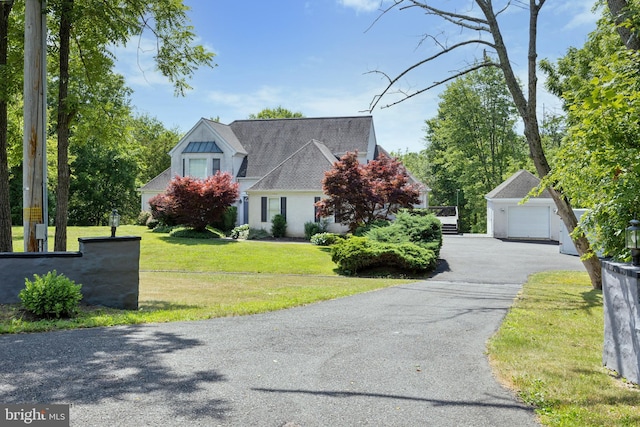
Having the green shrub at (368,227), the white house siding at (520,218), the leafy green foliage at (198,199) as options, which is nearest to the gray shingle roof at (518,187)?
the white house siding at (520,218)

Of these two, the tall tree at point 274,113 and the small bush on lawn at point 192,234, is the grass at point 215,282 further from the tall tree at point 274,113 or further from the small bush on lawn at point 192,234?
the tall tree at point 274,113

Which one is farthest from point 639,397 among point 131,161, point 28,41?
point 131,161

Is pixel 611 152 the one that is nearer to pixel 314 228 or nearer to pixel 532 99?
pixel 532 99

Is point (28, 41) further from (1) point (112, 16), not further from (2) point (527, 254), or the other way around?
(2) point (527, 254)

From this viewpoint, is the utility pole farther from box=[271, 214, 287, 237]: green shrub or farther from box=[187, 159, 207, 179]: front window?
box=[187, 159, 207, 179]: front window

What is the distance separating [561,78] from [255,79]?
58.5ft

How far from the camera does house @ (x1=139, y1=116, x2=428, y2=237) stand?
27969 millimetres

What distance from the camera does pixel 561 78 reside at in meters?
27.6

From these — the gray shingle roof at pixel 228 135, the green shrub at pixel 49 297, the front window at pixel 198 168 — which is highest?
the gray shingle roof at pixel 228 135

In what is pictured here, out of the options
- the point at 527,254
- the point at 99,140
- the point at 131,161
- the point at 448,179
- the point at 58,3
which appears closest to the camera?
the point at 58,3

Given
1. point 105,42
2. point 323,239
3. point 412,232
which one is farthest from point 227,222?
point 105,42

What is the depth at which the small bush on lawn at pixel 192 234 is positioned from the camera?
2628 centimetres

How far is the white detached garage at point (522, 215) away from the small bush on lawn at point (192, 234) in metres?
17.3

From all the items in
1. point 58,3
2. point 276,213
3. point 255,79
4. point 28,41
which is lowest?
point 276,213
